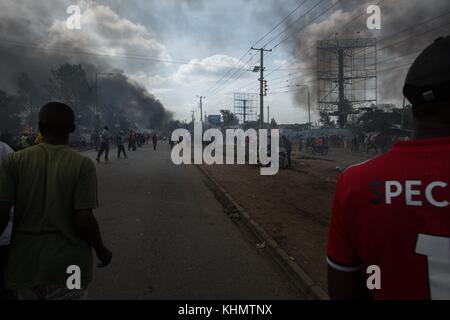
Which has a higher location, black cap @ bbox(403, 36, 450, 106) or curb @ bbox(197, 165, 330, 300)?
black cap @ bbox(403, 36, 450, 106)

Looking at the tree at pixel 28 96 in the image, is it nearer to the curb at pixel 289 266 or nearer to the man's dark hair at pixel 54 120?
the curb at pixel 289 266

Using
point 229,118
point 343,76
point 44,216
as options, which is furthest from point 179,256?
point 229,118

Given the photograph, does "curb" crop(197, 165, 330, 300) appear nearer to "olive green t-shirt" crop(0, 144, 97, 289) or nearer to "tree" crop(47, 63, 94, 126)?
"olive green t-shirt" crop(0, 144, 97, 289)

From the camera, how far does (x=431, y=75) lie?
1139 mm

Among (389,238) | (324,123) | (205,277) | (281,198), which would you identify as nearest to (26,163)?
(389,238)

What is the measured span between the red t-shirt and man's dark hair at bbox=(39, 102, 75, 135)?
1.62 m

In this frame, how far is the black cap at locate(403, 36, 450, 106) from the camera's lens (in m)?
1.12

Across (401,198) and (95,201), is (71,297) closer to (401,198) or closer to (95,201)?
(95,201)

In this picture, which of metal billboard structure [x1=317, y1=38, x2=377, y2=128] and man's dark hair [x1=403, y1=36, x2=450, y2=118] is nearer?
man's dark hair [x1=403, y1=36, x2=450, y2=118]

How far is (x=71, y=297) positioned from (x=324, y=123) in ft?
246

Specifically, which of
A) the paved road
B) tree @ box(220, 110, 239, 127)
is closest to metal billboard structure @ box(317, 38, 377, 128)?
tree @ box(220, 110, 239, 127)

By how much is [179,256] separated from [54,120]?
3473 millimetres

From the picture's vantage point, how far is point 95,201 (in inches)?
84.7
